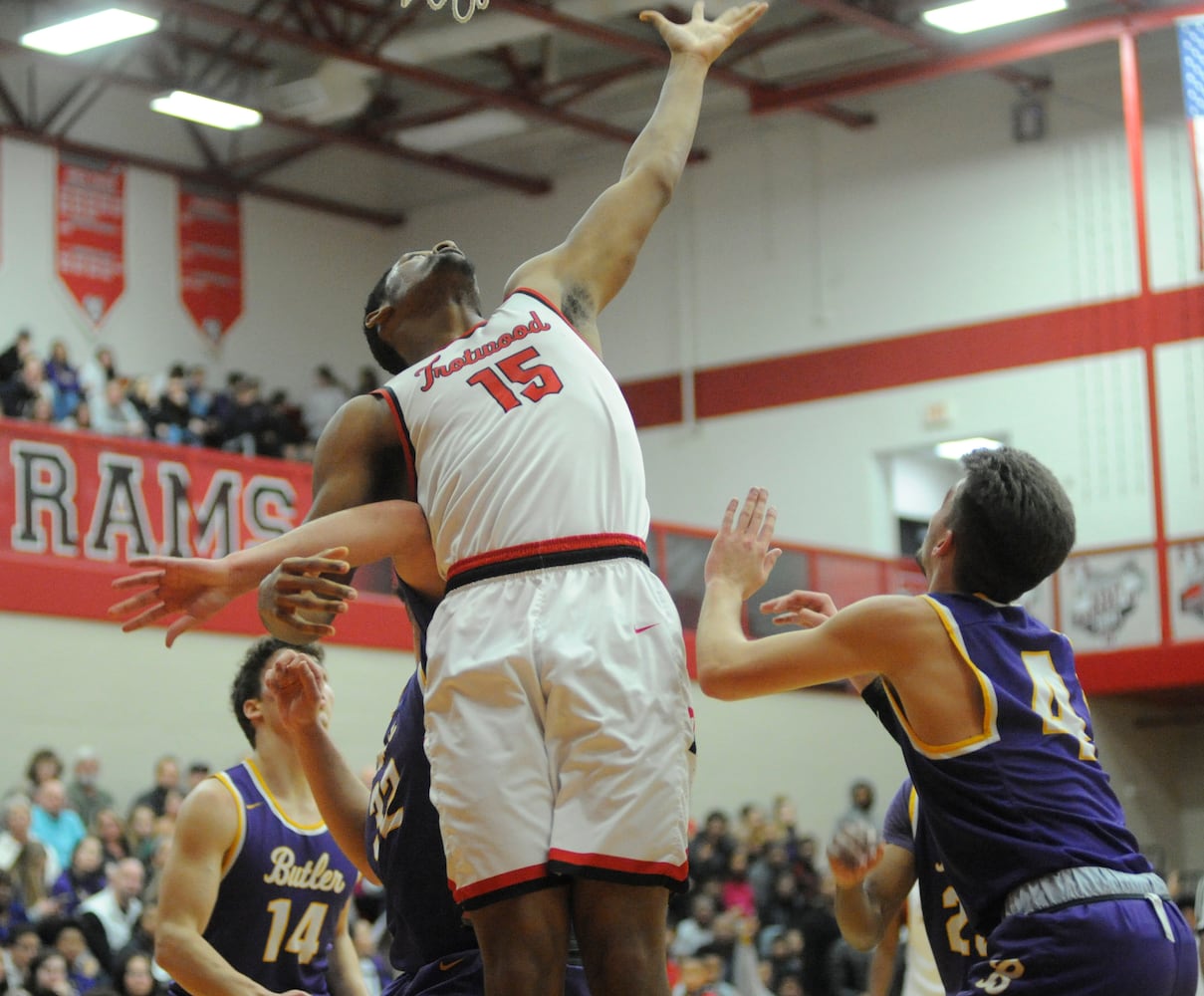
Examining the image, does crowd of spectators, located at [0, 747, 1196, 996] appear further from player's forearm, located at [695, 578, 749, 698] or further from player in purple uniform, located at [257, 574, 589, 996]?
player's forearm, located at [695, 578, 749, 698]

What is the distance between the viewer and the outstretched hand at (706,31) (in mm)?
4480

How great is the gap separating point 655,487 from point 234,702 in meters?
19.3

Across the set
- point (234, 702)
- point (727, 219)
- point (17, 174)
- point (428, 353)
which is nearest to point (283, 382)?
point (17, 174)

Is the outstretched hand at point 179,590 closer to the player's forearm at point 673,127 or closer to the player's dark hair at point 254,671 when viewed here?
the player's forearm at point 673,127

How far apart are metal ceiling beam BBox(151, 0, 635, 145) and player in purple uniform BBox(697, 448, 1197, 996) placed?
17887 mm

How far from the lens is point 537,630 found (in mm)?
3625

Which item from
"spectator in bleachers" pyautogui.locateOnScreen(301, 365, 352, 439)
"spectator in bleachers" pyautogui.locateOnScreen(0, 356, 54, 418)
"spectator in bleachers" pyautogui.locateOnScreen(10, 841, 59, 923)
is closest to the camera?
"spectator in bleachers" pyautogui.locateOnScreen(10, 841, 59, 923)

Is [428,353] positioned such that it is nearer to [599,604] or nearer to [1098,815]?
[599,604]

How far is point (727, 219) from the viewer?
24.8m

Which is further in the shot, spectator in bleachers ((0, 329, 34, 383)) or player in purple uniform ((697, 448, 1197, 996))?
spectator in bleachers ((0, 329, 34, 383))

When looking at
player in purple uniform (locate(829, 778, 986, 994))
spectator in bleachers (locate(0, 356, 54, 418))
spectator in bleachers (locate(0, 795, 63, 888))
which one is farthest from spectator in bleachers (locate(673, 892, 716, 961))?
player in purple uniform (locate(829, 778, 986, 994))

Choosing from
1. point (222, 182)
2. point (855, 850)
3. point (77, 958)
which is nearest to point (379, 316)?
point (855, 850)

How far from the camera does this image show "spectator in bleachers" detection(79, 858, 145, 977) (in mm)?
11102

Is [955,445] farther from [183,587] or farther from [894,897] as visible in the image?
[183,587]
